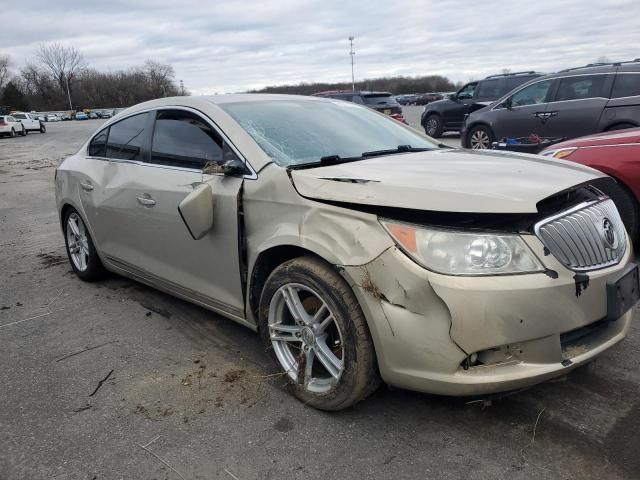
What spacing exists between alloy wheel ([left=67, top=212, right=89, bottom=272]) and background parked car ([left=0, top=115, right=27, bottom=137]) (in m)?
35.0

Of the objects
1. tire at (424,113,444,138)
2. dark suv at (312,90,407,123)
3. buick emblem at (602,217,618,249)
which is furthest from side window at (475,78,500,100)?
buick emblem at (602,217,618,249)

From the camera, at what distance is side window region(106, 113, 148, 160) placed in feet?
13.5

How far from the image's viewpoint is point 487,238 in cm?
233

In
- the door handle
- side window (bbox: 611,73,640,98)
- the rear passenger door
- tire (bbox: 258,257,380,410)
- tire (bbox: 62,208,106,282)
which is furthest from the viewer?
the rear passenger door

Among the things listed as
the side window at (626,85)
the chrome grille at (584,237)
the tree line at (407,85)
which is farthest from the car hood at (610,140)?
the tree line at (407,85)

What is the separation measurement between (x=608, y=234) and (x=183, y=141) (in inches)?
102

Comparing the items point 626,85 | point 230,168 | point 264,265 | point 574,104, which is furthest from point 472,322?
point 574,104

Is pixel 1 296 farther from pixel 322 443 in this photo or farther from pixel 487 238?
pixel 487 238

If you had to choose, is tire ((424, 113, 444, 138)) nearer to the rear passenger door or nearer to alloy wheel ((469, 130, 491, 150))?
alloy wheel ((469, 130, 491, 150))

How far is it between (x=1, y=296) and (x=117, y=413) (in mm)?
2640

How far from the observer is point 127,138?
4301mm

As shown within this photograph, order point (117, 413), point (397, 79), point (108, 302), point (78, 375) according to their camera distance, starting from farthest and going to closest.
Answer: point (397, 79)
point (108, 302)
point (78, 375)
point (117, 413)

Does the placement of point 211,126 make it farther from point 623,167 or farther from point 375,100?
point 375,100

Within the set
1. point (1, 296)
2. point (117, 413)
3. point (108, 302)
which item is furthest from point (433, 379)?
point (1, 296)
